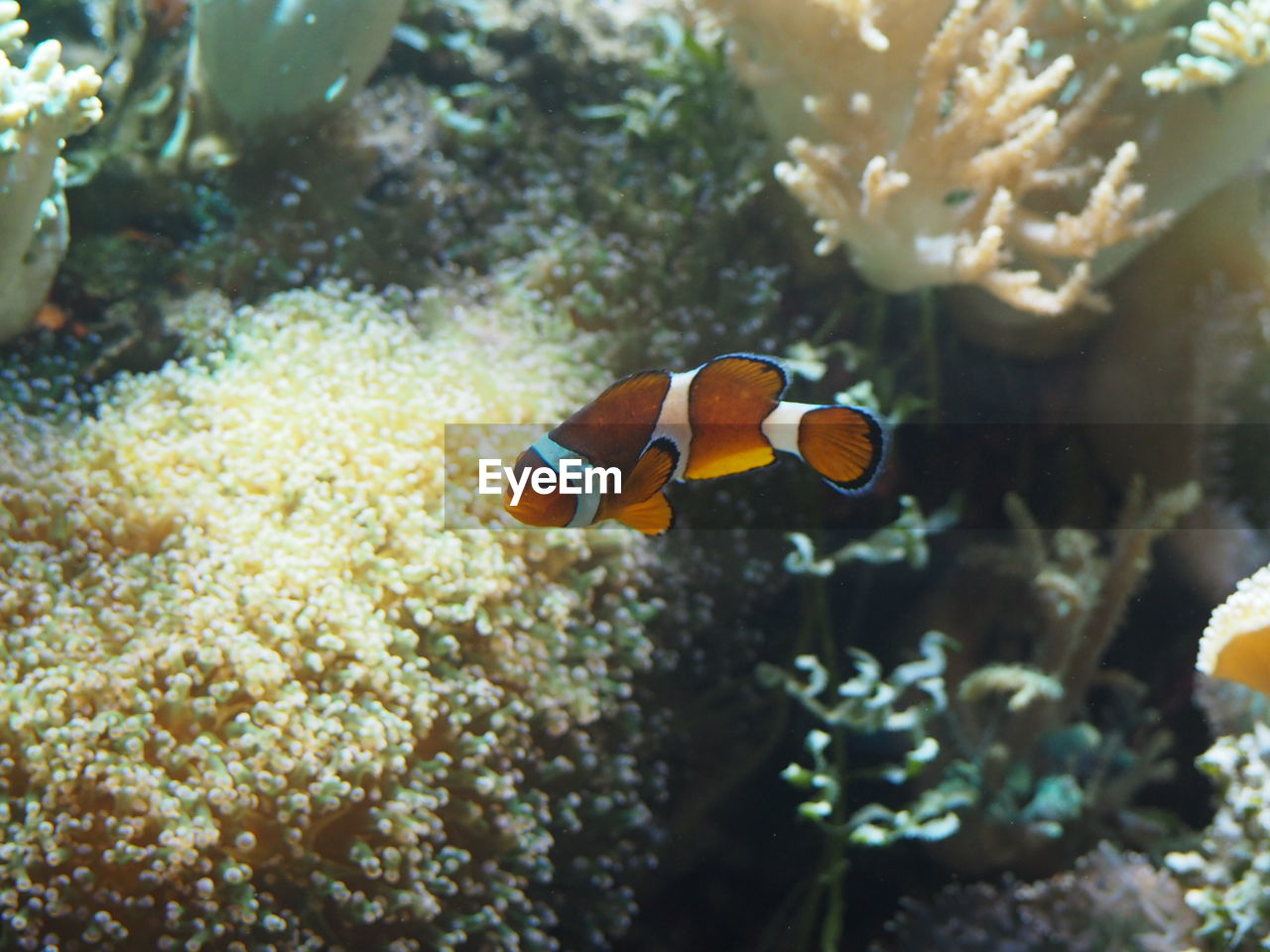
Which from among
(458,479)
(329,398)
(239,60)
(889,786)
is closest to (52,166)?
(239,60)

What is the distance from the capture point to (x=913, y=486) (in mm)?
2785

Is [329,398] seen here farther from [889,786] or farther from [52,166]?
[889,786]

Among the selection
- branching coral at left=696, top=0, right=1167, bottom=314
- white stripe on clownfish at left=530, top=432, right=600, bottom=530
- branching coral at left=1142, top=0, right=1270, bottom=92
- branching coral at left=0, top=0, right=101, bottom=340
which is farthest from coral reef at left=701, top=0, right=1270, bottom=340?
branching coral at left=0, top=0, right=101, bottom=340

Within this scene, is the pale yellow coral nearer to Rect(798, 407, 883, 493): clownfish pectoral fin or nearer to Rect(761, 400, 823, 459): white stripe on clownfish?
Rect(798, 407, 883, 493): clownfish pectoral fin

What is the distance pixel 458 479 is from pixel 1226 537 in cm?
223

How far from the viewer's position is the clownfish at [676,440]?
4.30 feet

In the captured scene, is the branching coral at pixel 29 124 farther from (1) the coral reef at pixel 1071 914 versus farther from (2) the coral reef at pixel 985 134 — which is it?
(1) the coral reef at pixel 1071 914

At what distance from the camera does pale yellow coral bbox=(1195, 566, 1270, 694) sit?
176 centimetres

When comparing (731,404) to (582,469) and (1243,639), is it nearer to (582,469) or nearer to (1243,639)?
(582,469)

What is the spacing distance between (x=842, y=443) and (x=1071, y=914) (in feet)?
5.15

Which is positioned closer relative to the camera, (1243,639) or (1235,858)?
(1243,639)

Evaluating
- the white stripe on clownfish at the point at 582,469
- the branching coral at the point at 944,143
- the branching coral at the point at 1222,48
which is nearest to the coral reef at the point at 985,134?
the branching coral at the point at 944,143

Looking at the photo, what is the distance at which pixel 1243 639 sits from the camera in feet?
5.90

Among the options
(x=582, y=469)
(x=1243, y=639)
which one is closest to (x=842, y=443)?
(x=582, y=469)
